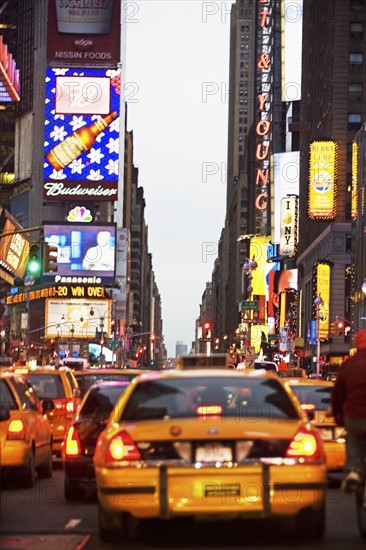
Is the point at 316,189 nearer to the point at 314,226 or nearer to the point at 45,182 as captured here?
the point at 314,226

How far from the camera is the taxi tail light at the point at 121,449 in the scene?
38.7 ft

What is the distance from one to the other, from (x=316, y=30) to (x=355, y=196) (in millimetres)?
33822

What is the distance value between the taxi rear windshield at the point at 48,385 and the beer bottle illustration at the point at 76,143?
123 m

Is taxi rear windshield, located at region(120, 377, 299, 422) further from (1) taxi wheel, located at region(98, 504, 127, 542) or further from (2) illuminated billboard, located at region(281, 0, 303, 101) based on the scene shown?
(2) illuminated billboard, located at region(281, 0, 303, 101)

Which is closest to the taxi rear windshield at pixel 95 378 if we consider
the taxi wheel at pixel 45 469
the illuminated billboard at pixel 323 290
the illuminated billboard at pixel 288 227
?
the taxi wheel at pixel 45 469

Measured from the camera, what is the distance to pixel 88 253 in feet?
463

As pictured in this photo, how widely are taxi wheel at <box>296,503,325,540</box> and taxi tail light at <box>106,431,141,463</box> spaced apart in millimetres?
1719

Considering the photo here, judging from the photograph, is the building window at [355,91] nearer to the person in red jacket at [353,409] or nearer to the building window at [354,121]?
the building window at [354,121]

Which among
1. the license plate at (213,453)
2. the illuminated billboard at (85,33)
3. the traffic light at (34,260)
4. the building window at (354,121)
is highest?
the illuminated billboard at (85,33)

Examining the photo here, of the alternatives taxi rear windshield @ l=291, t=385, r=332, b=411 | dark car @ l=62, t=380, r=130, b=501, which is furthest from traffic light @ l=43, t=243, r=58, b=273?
dark car @ l=62, t=380, r=130, b=501

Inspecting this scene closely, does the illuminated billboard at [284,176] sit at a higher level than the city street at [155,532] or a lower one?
higher

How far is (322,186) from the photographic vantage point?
11531cm

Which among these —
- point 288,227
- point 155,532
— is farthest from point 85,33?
point 155,532

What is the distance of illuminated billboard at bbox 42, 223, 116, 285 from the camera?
457 ft
